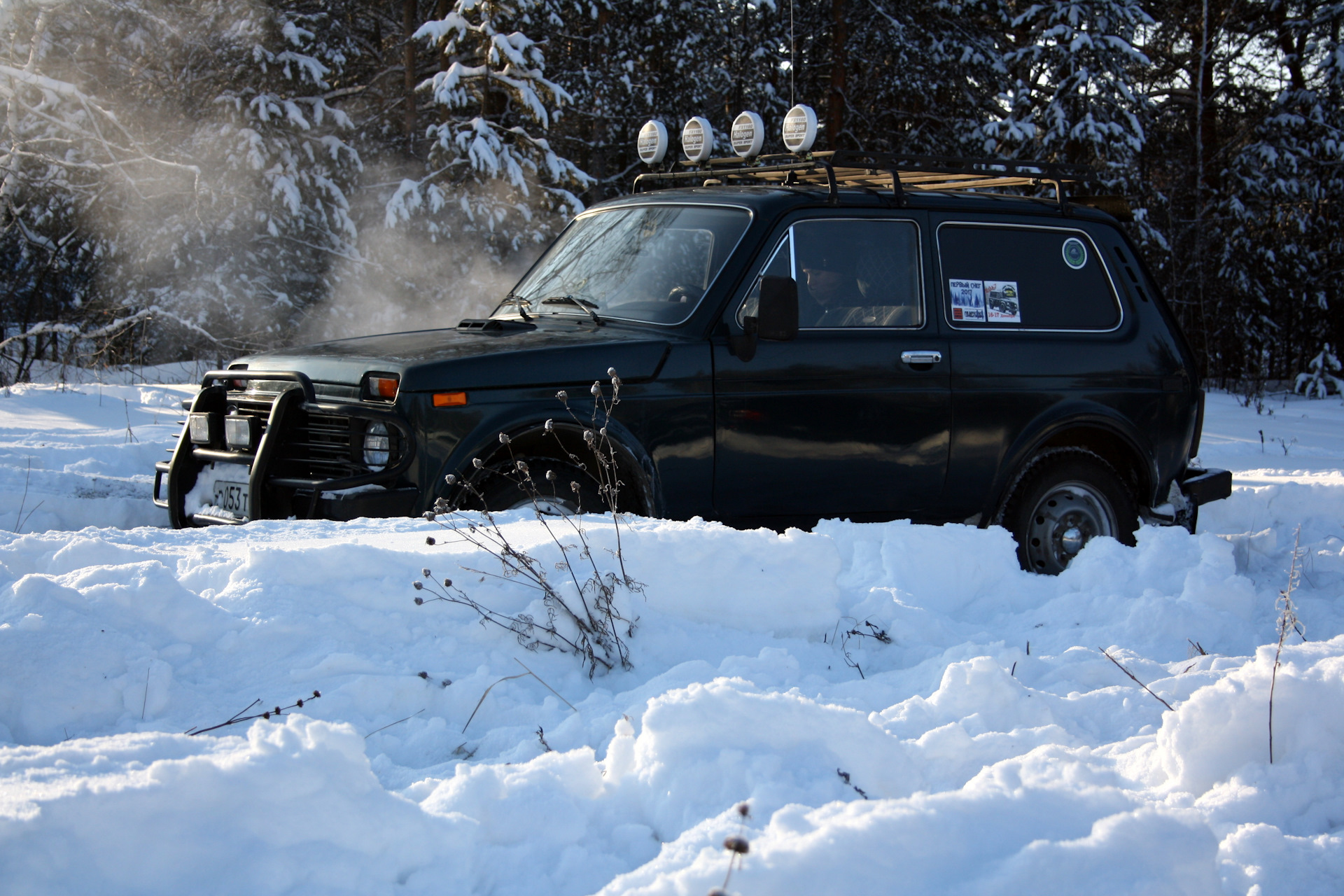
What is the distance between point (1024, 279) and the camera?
530 cm

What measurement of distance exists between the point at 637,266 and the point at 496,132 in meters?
11.7

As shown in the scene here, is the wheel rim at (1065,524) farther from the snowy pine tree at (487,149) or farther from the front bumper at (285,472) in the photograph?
the snowy pine tree at (487,149)

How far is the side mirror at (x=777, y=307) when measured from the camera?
170 inches

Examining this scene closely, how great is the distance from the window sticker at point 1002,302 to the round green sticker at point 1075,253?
1.41ft

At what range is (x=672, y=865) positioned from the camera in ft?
6.49

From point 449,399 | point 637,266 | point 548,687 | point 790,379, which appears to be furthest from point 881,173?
point 548,687

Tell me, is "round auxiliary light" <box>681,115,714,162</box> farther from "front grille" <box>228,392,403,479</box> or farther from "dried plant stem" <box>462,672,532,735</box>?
"dried plant stem" <box>462,672,532,735</box>

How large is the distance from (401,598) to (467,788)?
1.10m

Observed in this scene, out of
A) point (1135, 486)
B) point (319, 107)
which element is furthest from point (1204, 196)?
point (1135, 486)

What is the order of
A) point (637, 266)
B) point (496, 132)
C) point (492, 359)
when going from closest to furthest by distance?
1. point (492, 359)
2. point (637, 266)
3. point (496, 132)

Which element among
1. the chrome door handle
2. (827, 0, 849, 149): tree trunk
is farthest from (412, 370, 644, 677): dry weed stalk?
(827, 0, 849, 149): tree trunk

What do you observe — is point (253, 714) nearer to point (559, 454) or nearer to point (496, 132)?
point (559, 454)

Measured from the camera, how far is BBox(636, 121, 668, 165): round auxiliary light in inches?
228

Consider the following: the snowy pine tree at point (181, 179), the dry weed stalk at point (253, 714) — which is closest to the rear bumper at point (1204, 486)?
the dry weed stalk at point (253, 714)
